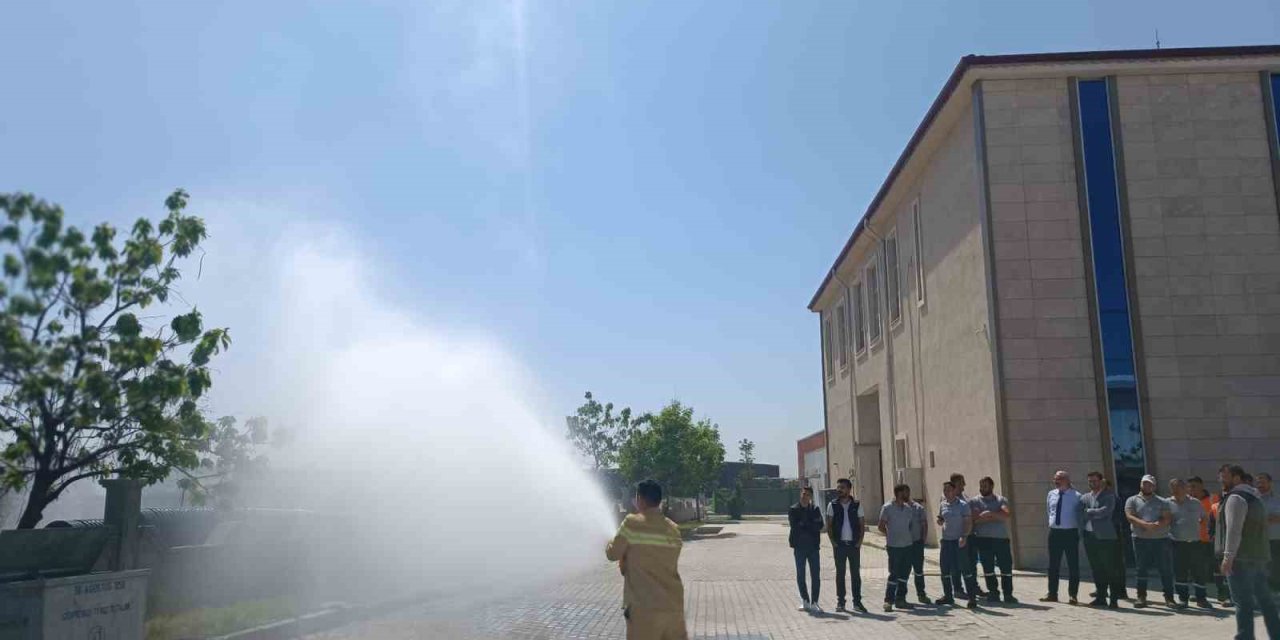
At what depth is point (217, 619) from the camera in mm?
11766

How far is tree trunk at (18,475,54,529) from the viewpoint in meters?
8.71

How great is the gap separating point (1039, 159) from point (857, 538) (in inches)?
386

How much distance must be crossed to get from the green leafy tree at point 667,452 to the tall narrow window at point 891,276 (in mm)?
16139

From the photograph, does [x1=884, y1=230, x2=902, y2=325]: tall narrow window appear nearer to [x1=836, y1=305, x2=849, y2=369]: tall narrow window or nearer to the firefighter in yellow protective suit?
[x1=836, y1=305, x2=849, y2=369]: tall narrow window

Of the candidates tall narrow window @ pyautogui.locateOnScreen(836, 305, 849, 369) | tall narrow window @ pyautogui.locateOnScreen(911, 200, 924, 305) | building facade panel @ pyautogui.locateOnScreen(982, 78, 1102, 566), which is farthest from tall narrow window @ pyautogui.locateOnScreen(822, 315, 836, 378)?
building facade panel @ pyautogui.locateOnScreen(982, 78, 1102, 566)

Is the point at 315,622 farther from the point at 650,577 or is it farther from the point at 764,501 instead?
the point at 764,501

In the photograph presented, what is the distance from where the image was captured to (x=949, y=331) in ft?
71.6

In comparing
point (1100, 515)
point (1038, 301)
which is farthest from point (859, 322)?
point (1100, 515)

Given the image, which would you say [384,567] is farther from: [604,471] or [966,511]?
[604,471]

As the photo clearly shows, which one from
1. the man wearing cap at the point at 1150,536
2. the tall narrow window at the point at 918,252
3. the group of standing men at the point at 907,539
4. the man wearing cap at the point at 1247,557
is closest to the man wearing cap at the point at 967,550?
the group of standing men at the point at 907,539

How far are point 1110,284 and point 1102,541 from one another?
274 inches

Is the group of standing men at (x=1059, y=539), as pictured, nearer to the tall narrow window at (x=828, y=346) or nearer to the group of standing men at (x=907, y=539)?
the group of standing men at (x=907, y=539)

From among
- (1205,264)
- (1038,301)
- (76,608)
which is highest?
(1205,264)

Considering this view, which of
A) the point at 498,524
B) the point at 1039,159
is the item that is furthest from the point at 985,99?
the point at 498,524
